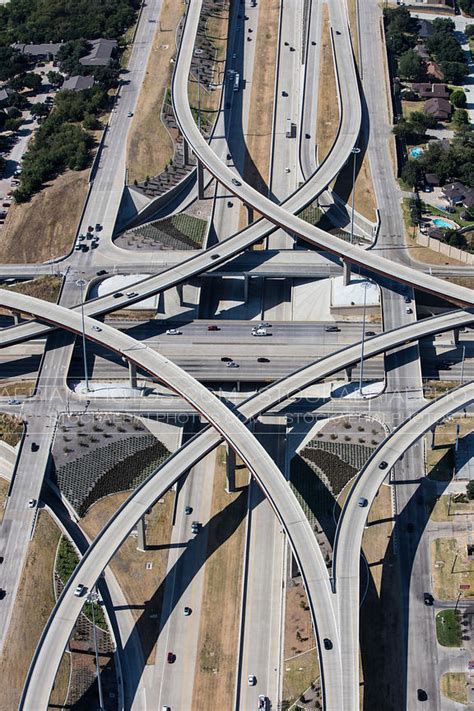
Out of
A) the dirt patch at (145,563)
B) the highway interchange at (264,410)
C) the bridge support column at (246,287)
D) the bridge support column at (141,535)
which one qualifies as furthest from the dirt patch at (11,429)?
the bridge support column at (246,287)

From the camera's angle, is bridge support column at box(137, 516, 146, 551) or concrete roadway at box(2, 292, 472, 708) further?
concrete roadway at box(2, 292, 472, 708)

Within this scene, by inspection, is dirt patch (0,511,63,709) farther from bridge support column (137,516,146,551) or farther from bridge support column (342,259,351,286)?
bridge support column (342,259,351,286)

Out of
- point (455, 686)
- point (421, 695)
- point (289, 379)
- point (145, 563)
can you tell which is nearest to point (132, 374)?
point (289, 379)

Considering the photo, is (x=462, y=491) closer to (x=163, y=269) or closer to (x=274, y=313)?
(x=274, y=313)

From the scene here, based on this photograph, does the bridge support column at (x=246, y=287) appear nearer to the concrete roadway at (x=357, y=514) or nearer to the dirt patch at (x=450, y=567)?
the concrete roadway at (x=357, y=514)

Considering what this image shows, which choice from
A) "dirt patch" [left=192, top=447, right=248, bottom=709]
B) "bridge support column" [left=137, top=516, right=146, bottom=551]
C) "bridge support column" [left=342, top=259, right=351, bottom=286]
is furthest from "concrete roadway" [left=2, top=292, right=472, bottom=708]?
"bridge support column" [left=342, top=259, right=351, bottom=286]

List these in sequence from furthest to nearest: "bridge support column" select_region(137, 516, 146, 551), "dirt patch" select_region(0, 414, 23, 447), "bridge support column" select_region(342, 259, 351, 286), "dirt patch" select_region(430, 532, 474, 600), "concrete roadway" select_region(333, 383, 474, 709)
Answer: "bridge support column" select_region(342, 259, 351, 286) → "dirt patch" select_region(0, 414, 23, 447) → "bridge support column" select_region(137, 516, 146, 551) → "dirt patch" select_region(430, 532, 474, 600) → "concrete roadway" select_region(333, 383, 474, 709)
